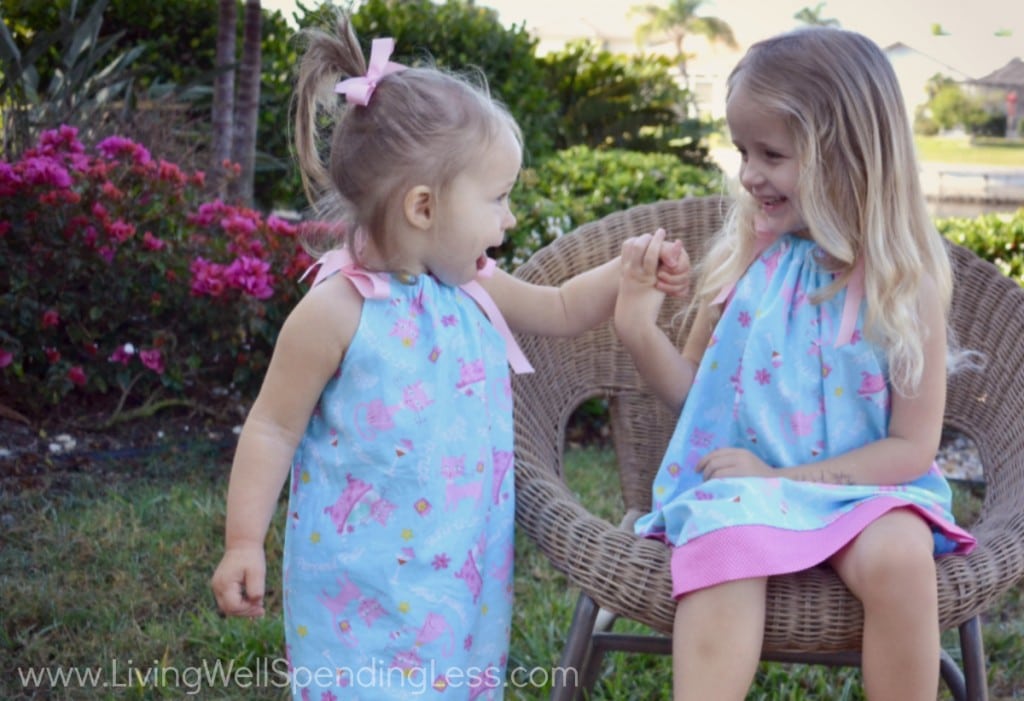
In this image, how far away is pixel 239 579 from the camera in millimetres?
1692

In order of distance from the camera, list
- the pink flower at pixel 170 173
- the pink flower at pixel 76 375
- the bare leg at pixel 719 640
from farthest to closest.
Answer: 1. the pink flower at pixel 170 173
2. the pink flower at pixel 76 375
3. the bare leg at pixel 719 640

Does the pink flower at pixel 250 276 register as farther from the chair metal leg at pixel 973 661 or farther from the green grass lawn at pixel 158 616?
the chair metal leg at pixel 973 661

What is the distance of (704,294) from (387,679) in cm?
85

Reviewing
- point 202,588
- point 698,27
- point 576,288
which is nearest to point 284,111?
point 202,588

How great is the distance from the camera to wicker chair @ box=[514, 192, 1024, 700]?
1.70 metres

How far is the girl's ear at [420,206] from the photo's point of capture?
1.75 meters

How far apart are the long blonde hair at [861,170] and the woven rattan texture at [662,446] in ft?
1.07

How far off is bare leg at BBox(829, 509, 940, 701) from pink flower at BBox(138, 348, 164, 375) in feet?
7.87

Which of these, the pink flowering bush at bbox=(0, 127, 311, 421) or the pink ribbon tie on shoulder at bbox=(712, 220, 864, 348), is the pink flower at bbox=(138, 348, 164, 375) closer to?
the pink flowering bush at bbox=(0, 127, 311, 421)

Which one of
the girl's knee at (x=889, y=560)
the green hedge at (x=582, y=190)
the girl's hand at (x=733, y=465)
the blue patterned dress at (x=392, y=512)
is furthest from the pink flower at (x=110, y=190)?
the girl's knee at (x=889, y=560)

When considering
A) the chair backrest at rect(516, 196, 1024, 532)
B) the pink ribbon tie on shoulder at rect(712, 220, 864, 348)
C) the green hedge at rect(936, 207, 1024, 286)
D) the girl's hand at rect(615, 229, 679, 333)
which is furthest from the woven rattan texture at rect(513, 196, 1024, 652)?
the green hedge at rect(936, 207, 1024, 286)

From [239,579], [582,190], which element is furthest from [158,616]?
[582,190]

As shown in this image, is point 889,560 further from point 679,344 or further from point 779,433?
point 679,344

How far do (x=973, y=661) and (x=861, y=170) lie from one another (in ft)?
2.53
